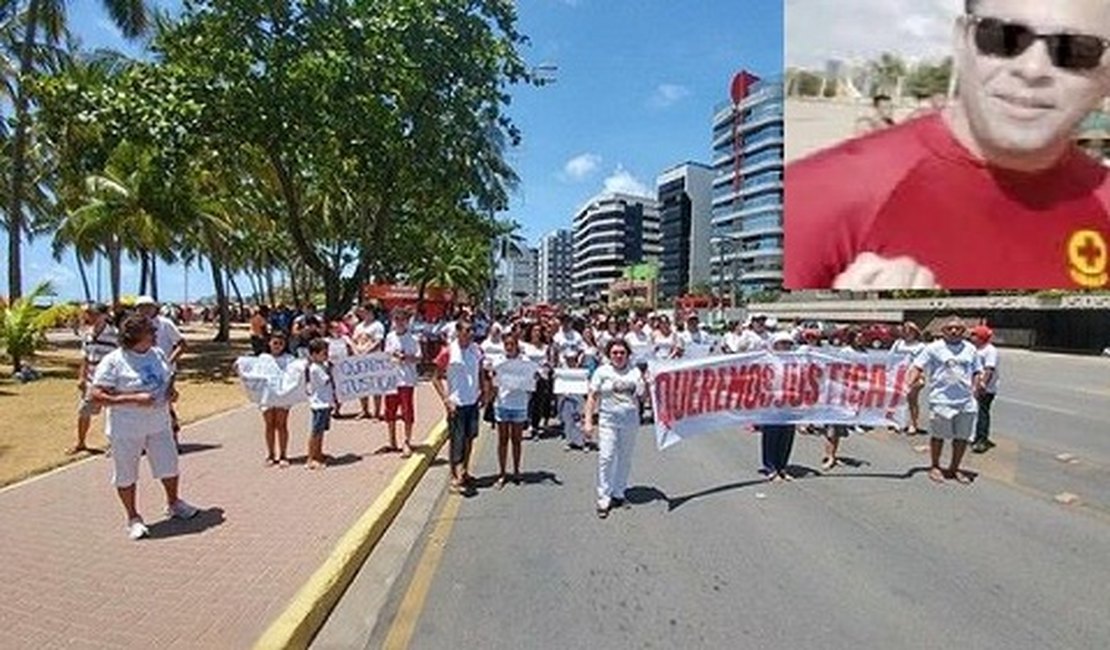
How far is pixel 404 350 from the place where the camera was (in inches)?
445

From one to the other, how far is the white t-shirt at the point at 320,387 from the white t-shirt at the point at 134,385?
123 inches

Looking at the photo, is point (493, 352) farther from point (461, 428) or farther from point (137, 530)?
point (137, 530)

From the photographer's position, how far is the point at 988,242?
3609 millimetres

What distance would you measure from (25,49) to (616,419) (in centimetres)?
2573

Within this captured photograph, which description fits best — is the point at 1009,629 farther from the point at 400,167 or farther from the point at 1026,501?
the point at 400,167

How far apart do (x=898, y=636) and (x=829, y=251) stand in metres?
2.51

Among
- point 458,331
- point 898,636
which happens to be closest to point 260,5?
point 458,331

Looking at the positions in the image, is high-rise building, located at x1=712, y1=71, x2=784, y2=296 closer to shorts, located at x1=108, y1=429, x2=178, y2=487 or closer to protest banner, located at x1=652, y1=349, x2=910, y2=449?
protest banner, located at x1=652, y1=349, x2=910, y2=449

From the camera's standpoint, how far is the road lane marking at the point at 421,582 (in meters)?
5.20

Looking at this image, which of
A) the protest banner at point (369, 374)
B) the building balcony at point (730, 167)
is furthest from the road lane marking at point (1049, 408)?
the building balcony at point (730, 167)

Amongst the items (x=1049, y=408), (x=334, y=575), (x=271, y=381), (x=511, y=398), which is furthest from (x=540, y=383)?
(x=1049, y=408)

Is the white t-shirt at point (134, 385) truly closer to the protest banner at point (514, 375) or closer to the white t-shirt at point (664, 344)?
the protest banner at point (514, 375)

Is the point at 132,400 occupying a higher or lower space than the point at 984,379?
higher

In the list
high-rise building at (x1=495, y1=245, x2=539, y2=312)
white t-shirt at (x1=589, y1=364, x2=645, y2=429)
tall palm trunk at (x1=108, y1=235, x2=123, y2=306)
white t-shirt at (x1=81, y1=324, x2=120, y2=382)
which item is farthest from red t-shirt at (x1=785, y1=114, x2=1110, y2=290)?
high-rise building at (x1=495, y1=245, x2=539, y2=312)
